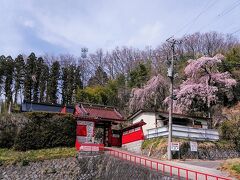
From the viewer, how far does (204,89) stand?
34969 millimetres

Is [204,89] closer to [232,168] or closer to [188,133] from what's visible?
[188,133]

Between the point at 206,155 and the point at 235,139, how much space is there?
4.22 metres

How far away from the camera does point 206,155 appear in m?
26.1

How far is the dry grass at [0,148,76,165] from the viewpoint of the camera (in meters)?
24.9

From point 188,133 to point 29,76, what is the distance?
34093mm

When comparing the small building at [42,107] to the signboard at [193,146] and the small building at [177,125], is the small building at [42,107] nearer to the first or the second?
the small building at [177,125]

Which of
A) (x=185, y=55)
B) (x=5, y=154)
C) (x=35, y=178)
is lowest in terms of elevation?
(x=35, y=178)

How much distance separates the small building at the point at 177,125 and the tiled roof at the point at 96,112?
2.43m

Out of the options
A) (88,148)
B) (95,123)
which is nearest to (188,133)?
(88,148)

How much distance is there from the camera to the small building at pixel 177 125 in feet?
88.4

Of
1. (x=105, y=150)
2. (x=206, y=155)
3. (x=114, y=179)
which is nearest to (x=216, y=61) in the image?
(x=206, y=155)

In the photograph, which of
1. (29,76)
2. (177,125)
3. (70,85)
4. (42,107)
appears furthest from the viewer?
(70,85)

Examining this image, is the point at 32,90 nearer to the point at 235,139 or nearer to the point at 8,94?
the point at 8,94

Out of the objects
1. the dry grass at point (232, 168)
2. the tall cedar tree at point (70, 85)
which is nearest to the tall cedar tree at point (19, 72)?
the tall cedar tree at point (70, 85)
